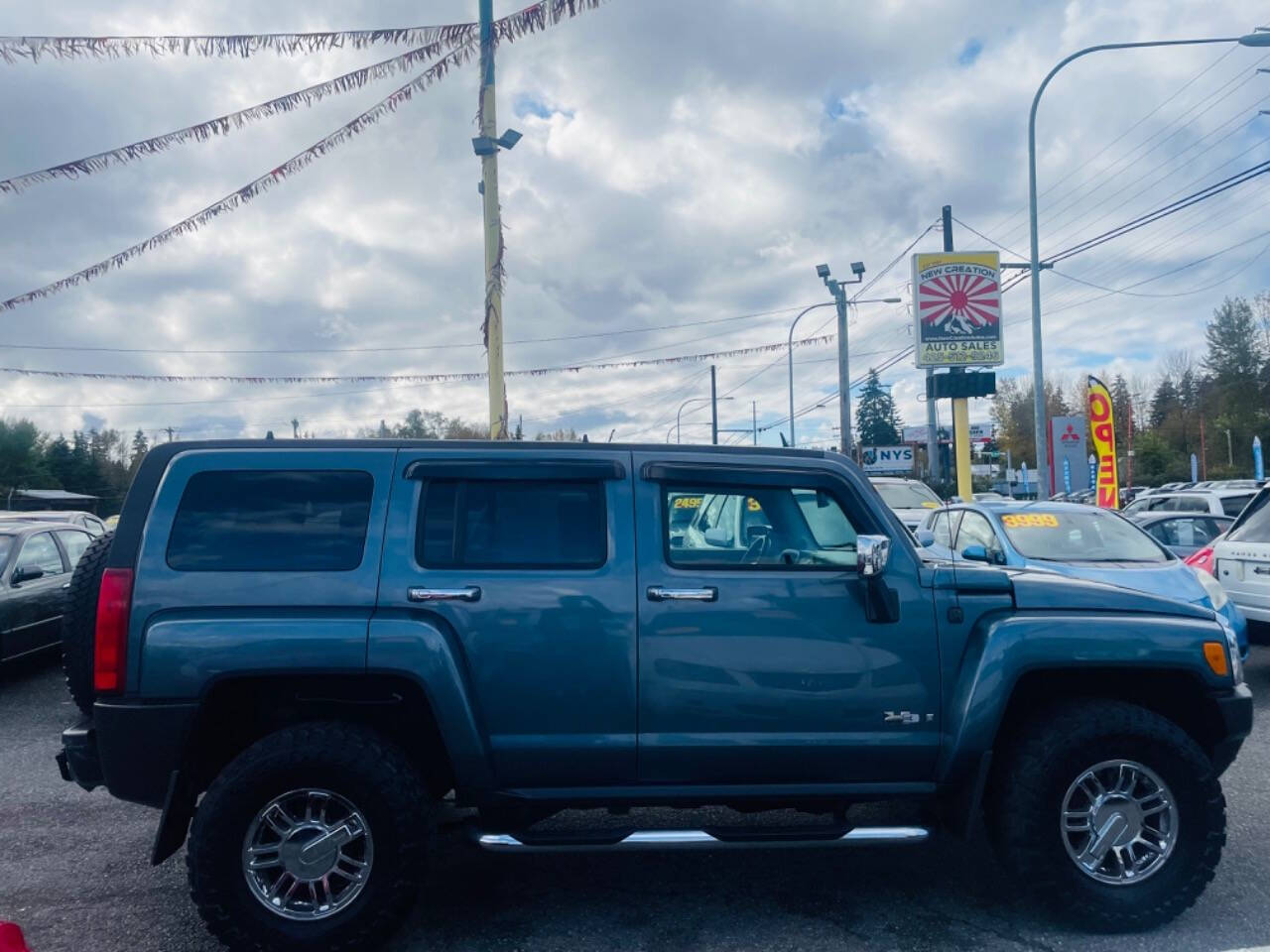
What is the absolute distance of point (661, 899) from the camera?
441cm

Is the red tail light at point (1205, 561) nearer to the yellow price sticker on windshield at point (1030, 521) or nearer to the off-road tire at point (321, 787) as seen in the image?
the yellow price sticker on windshield at point (1030, 521)

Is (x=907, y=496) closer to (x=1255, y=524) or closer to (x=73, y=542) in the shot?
(x=1255, y=524)

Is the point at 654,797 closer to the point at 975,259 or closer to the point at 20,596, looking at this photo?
the point at 20,596

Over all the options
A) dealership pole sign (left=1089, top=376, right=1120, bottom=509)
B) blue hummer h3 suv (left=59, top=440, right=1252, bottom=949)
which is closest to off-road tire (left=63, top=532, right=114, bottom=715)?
blue hummer h3 suv (left=59, top=440, right=1252, bottom=949)

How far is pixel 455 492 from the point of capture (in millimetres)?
4062

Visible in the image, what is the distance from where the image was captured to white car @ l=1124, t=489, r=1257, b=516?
14.6 meters

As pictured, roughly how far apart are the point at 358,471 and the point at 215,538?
61cm

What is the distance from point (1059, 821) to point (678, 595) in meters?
1.80

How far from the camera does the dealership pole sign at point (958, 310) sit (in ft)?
76.0

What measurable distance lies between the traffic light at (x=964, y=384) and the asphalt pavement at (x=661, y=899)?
1764 cm

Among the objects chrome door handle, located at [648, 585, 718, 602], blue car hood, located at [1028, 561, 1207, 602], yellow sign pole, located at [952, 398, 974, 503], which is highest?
yellow sign pole, located at [952, 398, 974, 503]

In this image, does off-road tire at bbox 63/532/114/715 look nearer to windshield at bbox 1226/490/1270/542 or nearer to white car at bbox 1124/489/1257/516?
windshield at bbox 1226/490/1270/542

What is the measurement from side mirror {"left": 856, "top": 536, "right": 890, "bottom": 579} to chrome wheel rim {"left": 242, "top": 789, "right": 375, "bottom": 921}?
2.15 m

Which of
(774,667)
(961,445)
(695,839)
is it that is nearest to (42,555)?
(695,839)
